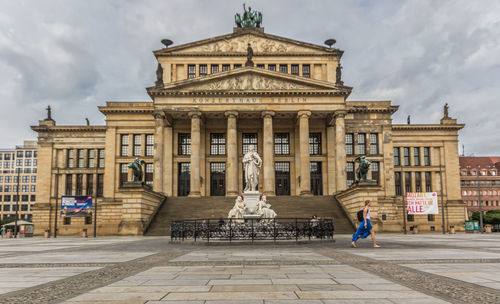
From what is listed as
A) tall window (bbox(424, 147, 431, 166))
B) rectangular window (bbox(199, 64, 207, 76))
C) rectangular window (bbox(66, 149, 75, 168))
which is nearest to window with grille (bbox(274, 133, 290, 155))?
rectangular window (bbox(199, 64, 207, 76))

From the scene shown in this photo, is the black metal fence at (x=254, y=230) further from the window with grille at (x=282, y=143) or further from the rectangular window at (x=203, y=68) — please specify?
the rectangular window at (x=203, y=68)

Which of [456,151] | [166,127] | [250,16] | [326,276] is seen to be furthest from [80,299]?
[456,151]

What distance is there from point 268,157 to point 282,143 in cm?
836

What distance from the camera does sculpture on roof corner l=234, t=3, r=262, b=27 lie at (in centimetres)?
5897

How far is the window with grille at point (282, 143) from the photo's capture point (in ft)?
175

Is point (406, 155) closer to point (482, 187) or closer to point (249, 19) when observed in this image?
point (249, 19)

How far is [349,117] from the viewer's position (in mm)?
54969

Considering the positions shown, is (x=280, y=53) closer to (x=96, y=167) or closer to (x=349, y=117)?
(x=349, y=117)

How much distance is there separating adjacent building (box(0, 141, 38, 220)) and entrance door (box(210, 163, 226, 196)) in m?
91.5

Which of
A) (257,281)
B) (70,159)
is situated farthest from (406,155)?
(257,281)

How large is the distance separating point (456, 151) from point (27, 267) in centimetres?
6086

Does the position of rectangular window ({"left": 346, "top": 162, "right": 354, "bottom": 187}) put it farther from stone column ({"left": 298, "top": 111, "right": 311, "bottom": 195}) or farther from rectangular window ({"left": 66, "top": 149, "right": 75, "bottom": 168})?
rectangular window ({"left": 66, "top": 149, "right": 75, "bottom": 168})

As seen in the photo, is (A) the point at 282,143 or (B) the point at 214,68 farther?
(B) the point at 214,68

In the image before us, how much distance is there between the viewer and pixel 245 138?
2110 inches
